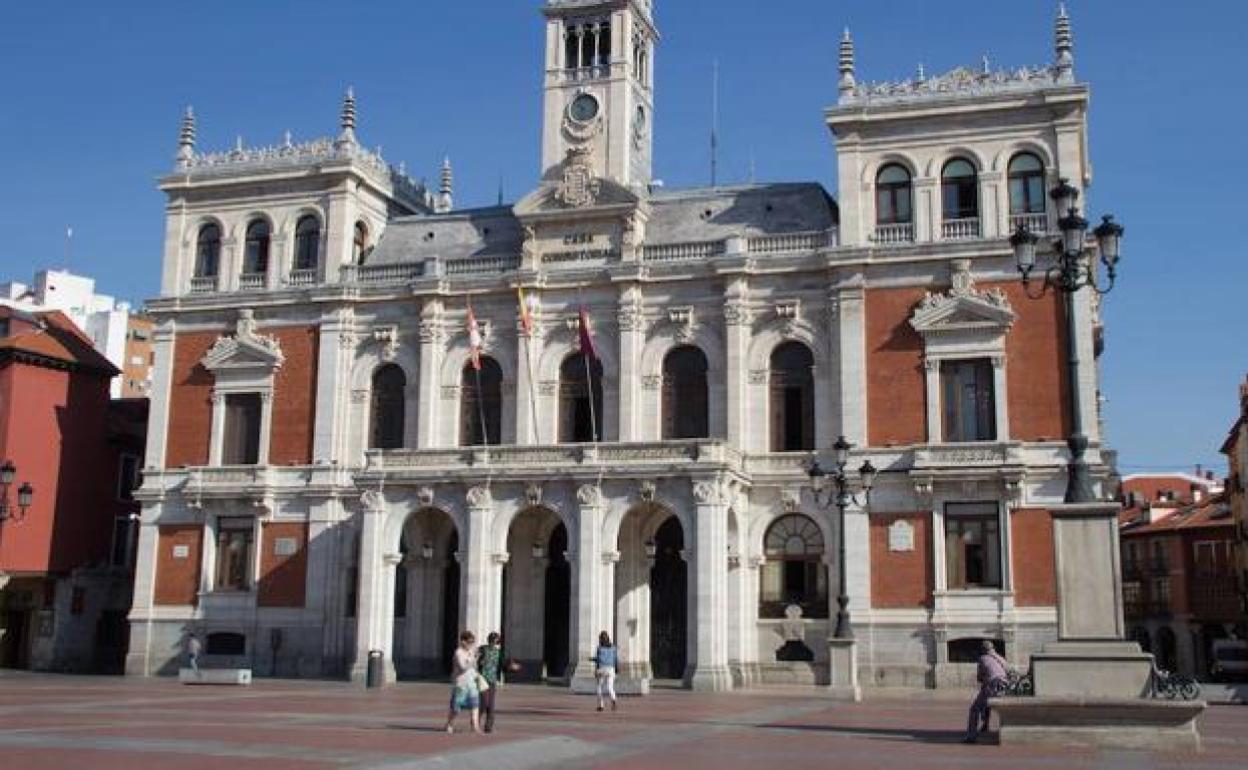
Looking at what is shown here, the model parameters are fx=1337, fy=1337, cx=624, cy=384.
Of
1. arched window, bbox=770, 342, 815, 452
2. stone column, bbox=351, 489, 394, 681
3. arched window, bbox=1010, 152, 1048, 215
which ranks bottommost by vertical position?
stone column, bbox=351, 489, 394, 681

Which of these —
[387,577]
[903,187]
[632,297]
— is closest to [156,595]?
[387,577]

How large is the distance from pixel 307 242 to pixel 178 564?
13.7m

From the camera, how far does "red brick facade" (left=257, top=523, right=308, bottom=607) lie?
165 ft

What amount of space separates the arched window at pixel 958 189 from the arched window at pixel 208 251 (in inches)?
1144

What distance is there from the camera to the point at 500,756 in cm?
2006

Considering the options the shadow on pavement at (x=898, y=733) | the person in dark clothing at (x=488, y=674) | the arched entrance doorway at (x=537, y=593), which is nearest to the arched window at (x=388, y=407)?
the arched entrance doorway at (x=537, y=593)

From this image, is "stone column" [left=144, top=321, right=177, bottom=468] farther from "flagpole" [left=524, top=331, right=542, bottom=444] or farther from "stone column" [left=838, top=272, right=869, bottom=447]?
"stone column" [left=838, top=272, right=869, bottom=447]

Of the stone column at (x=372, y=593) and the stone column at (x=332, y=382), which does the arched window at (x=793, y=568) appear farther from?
the stone column at (x=332, y=382)

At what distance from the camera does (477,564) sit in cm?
4438

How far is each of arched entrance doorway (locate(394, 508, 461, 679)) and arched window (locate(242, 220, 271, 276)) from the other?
1341 cm

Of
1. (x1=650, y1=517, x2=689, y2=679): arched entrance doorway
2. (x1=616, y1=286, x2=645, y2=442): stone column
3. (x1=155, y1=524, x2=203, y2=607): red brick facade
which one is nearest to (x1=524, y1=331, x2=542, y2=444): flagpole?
(x1=616, y1=286, x2=645, y2=442): stone column

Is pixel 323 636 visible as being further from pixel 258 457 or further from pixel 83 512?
pixel 83 512

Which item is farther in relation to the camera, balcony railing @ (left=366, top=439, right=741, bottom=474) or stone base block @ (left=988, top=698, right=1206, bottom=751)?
balcony railing @ (left=366, top=439, right=741, bottom=474)

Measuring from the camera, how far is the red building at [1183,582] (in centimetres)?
8419
